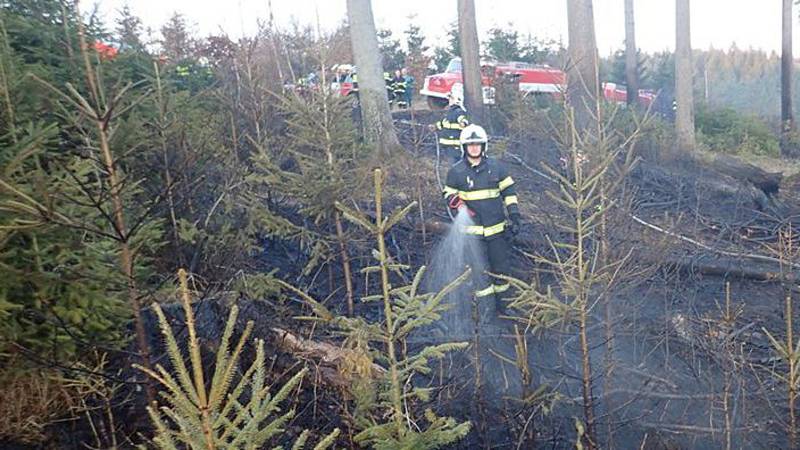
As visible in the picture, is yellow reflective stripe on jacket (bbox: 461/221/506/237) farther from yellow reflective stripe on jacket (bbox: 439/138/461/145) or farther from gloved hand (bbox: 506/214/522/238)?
yellow reflective stripe on jacket (bbox: 439/138/461/145)

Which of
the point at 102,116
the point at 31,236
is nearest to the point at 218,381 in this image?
the point at 102,116

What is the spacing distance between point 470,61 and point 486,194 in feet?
26.8

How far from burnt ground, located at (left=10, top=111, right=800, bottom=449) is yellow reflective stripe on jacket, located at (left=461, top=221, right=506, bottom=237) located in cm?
51

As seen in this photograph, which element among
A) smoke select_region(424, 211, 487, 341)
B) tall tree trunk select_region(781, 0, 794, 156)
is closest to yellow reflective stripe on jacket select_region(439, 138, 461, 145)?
smoke select_region(424, 211, 487, 341)

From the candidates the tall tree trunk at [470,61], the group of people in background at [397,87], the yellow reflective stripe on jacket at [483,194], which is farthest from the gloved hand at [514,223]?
the group of people in background at [397,87]

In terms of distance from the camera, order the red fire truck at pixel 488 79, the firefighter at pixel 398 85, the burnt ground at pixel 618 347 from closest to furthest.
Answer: the burnt ground at pixel 618 347 → the red fire truck at pixel 488 79 → the firefighter at pixel 398 85

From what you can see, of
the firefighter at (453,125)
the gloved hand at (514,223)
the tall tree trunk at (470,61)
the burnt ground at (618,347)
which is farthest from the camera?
the tall tree trunk at (470,61)

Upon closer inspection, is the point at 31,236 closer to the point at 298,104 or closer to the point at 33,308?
the point at 33,308

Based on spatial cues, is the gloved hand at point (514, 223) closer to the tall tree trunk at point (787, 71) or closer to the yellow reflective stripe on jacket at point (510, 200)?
the yellow reflective stripe on jacket at point (510, 200)

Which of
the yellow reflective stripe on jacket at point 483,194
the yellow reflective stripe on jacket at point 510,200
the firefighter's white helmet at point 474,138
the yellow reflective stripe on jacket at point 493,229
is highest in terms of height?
the firefighter's white helmet at point 474,138

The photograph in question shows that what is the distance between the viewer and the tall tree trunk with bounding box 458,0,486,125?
13.8 m

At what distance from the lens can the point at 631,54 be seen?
2164 cm

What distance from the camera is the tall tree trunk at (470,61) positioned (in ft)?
45.3

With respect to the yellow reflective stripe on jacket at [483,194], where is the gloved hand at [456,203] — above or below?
below
